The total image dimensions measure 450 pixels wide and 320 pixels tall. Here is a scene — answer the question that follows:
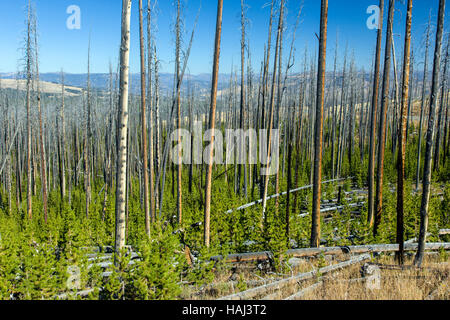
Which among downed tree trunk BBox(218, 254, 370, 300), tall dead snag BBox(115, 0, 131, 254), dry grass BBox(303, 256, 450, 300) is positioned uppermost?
tall dead snag BBox(115, 0, 131, 254)

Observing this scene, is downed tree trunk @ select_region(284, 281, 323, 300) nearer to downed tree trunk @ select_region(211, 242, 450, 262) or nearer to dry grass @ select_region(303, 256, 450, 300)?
dry grass @ select_region(303, 256, 450, 300)

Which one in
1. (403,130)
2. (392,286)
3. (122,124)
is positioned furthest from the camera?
(403,130)

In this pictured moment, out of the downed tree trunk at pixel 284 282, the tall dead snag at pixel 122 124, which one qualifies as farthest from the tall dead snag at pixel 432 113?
the tall dead snag at pixel 122 124

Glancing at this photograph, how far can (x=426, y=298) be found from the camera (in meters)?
3.71

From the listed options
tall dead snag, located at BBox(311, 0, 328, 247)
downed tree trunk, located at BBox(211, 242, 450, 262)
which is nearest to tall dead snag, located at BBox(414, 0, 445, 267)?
downed tree trunk, located at BBox(211, 242, 450, 262)

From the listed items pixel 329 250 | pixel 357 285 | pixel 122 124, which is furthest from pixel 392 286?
pixel 122 124

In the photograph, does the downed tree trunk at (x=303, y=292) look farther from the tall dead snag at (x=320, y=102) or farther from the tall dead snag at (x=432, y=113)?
the tall dead snag at (x=432, y=113)

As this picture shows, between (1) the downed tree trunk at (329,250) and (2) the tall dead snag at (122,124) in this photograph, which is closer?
(2) the tall dead snag at (122,124)

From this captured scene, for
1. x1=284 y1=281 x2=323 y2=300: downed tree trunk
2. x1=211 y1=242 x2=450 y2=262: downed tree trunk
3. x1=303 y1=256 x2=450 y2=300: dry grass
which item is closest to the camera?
x1=303 y1=256 x2=450 y2=300: dry grass

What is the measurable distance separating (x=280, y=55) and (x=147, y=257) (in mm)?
7082

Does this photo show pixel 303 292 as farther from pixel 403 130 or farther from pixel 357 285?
pixel 403 130

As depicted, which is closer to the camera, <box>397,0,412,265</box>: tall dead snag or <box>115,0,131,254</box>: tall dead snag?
<box>115,0,131,254</box>: tall dead snag

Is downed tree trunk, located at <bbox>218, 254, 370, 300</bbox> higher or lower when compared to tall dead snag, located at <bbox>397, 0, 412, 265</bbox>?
lower
